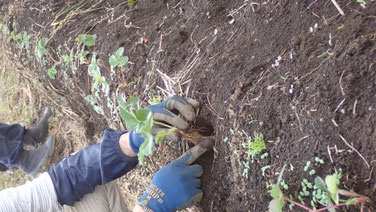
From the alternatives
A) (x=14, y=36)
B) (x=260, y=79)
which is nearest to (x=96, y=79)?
(x=260, y=79)

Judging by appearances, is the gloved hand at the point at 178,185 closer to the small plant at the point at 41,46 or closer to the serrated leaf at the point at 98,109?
the serrated leaf at the point at 98,109

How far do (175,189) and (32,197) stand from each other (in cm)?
69

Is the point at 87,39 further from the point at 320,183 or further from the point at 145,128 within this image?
the point at 320,183

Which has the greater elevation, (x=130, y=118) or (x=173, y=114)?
(x=130, y=118)

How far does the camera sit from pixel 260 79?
4.48ft

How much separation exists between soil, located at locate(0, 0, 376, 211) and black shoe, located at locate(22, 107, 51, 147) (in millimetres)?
1153

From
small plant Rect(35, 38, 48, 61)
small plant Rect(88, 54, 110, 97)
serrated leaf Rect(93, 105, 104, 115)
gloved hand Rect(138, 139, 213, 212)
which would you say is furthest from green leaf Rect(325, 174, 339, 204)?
small plant Rect(35, 38, 48, 61)

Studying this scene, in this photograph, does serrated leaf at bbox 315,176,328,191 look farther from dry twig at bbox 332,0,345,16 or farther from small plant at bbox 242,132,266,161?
dry twig at bbox 332,0,345,16

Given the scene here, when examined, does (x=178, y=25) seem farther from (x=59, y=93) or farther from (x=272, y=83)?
(x=59, y=93)

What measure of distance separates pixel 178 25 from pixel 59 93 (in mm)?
1452

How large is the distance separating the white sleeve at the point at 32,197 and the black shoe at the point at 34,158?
1402 mm

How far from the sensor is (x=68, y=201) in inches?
68.9

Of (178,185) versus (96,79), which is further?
(96,79)

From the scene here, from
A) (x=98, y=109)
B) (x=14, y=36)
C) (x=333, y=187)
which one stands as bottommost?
(x=333, y=187)
